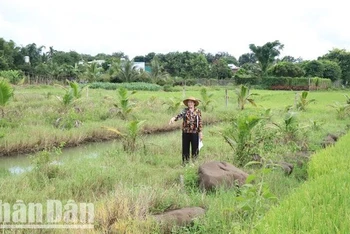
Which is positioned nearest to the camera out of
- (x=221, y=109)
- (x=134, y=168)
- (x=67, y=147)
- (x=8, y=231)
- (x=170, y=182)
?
(x=8, y=231)

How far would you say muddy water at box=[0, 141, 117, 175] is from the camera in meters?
7.38

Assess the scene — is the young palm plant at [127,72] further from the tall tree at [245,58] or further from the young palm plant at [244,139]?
the tall tree at [245,58]

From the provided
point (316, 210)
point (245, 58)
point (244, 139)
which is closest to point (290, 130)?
point (244, 139)

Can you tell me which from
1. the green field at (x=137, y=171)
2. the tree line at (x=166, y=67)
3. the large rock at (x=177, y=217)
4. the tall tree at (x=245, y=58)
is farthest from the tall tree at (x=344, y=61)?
the large rock at (x=177, y=217)

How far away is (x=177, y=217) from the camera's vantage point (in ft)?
12.4

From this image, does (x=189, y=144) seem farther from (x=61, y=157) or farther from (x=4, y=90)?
(x=4, y=90)

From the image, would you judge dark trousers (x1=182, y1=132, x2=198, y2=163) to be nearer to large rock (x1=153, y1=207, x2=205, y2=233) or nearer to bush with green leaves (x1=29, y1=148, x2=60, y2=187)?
bush with green leaves (x1=29, y1=148, x2=60, y2=187)

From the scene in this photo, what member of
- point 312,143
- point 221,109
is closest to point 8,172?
point 312,143

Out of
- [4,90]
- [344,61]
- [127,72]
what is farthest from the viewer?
[344,61]

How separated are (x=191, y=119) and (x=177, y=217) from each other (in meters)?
3.29

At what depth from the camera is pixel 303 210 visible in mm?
3303

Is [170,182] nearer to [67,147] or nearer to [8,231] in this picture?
[8,231]

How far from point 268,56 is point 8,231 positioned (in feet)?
139

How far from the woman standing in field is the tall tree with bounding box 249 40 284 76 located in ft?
124
